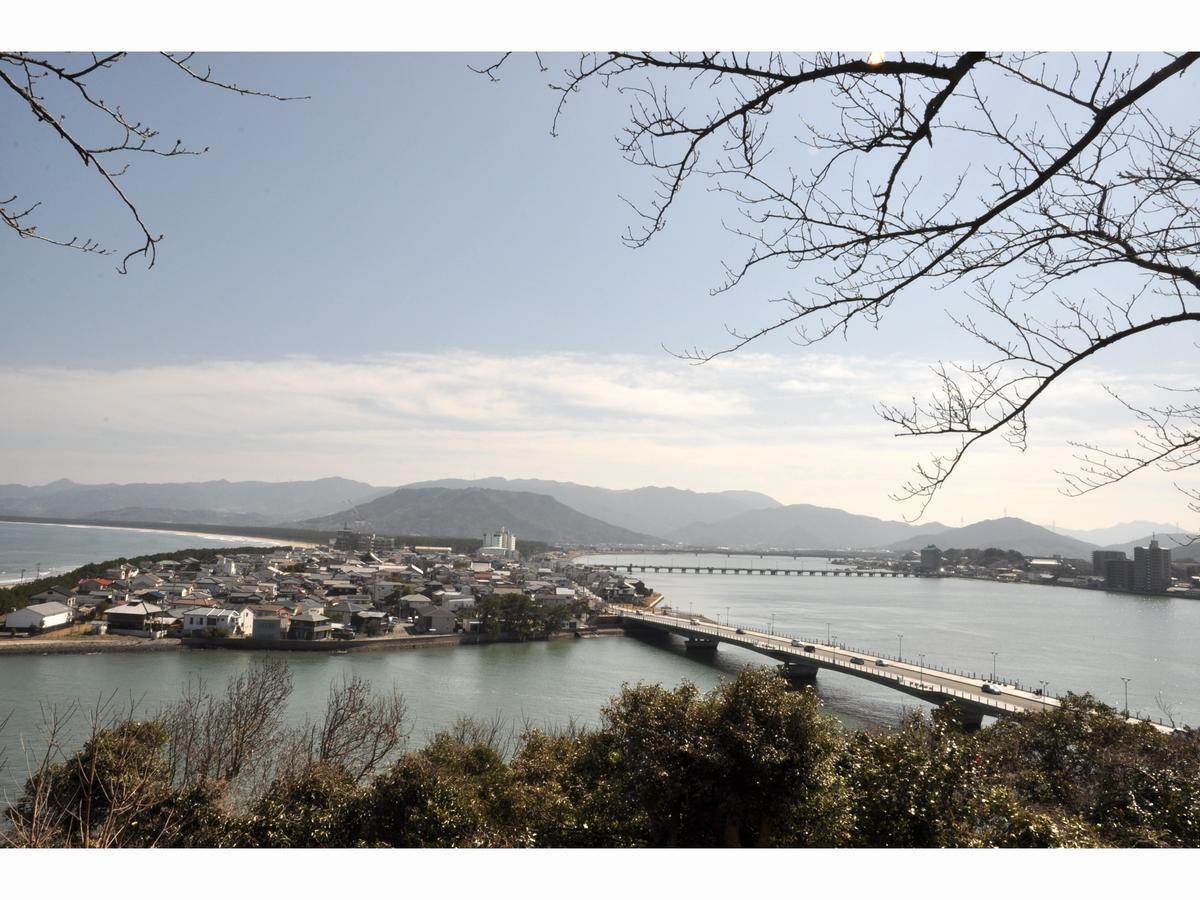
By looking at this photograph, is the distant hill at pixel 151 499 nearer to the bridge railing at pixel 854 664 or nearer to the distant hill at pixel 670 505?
the distant hill at pixel 670 505

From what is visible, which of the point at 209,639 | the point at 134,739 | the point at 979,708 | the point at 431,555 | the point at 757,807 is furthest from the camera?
the point at 431,555

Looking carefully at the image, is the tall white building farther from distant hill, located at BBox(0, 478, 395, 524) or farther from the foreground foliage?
the foreground foliage

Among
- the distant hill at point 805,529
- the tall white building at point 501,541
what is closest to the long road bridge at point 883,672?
the distant hill at point 805,529

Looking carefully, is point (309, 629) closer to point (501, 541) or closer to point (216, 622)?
point (216, 622)

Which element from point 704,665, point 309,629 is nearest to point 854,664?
point 704,665

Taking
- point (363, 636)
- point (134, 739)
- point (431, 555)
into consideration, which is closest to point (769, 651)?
point (363, 636)

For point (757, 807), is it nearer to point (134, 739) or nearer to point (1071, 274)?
point (1071, 274)

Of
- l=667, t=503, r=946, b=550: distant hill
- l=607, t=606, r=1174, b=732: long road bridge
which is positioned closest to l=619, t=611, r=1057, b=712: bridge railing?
l=607, t=606, r=1174, b=732: long road bridge
